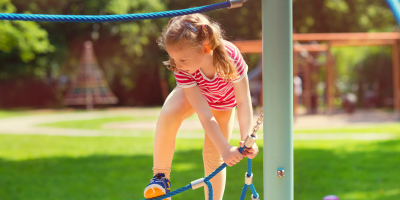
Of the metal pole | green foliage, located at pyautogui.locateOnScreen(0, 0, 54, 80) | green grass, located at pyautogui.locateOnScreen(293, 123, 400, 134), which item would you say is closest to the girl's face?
the metal pole

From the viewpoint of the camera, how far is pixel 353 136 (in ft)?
30.6

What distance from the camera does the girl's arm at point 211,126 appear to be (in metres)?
1.78

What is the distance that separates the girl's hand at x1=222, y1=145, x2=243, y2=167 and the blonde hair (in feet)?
1.15

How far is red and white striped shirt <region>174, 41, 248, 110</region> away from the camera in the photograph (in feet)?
6.43

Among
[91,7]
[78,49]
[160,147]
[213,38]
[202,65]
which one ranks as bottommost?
[160,147]

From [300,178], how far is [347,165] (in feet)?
4.09

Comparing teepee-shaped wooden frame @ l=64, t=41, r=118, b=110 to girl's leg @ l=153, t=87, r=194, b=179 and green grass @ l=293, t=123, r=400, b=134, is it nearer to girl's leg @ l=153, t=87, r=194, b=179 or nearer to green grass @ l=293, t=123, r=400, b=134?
green grass @ l=293, t=123, r=400, b=134

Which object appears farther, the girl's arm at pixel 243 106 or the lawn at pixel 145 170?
the lawn at pixel 145 170

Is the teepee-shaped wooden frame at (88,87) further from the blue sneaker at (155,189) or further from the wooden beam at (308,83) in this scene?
the blue sneaker at (155,189)

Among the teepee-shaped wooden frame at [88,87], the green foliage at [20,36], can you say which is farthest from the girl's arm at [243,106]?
the teepee-shaped wooden frame at [88,87]

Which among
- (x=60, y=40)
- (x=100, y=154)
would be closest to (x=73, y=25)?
(x=60, y=40)

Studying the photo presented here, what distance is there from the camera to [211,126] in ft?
6.21

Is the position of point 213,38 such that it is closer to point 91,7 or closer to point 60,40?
point 91,7

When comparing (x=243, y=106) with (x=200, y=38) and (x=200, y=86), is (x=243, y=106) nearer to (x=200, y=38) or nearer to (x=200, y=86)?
(x=200, y=86)
